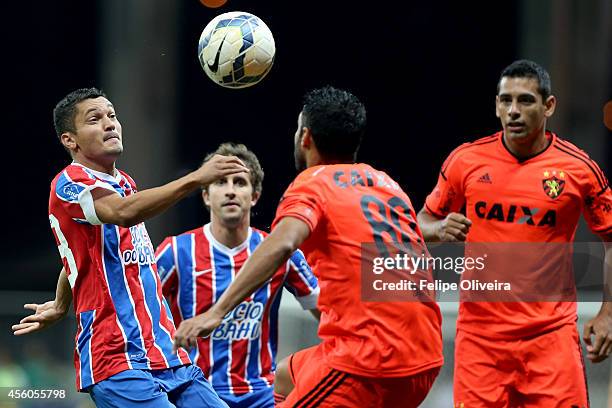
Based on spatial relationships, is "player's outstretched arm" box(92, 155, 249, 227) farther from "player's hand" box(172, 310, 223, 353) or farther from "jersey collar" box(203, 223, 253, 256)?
"jersey collar" box(203, 223, 253, 256)

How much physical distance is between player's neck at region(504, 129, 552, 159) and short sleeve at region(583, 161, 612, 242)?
289 millimetres

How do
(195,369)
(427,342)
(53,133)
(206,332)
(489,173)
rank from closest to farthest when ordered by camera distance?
1. (206,332)
2. (427,342)
3. (195,369)
4. (489,173)
5. (53,133)

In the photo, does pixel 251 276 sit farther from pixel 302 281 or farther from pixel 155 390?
pixel 302 281

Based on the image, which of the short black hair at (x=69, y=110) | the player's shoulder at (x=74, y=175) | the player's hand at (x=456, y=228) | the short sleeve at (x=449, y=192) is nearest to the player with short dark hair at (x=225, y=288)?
the short sleeve at (x=449, y=192)

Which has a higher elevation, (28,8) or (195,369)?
(28,8)

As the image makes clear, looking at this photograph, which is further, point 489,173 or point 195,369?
point 489,173

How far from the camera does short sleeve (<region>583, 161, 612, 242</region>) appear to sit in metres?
5.97

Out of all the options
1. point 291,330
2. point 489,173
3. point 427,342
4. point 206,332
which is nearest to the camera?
point 206,332

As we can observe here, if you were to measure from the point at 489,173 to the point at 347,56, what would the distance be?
207 inches

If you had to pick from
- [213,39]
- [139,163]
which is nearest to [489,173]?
[213,39]

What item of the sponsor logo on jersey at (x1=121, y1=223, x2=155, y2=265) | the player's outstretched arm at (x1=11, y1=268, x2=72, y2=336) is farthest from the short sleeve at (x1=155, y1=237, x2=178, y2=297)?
the sponsor logo on jersey at (x1=121, y1=223, x2=155, y2=265)

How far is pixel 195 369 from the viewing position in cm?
520

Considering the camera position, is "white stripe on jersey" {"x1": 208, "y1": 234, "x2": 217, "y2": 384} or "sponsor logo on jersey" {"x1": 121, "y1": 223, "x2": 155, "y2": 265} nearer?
"sponsor logo on jersey" {"x1": 121, "y1": 223, "x2": 155, "y2": 265}

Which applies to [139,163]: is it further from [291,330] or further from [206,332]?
[206,332]
